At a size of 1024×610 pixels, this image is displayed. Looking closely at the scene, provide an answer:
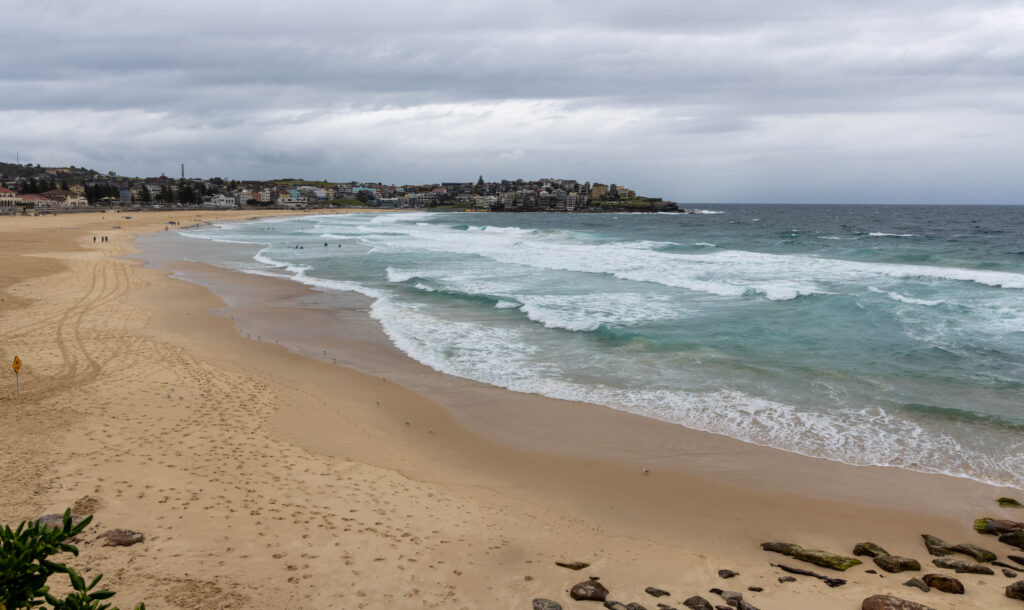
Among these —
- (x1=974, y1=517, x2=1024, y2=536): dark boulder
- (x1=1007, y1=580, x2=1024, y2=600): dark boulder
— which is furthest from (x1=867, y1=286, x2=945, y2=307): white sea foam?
(x1=1007, y1=580, x2=1024, y2=600): dark boulder

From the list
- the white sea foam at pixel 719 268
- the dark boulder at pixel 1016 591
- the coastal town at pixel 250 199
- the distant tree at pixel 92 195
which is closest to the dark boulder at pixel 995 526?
the dark boulder at pixel 1016 591

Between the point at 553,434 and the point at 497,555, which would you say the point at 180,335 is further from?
the point at 497,555

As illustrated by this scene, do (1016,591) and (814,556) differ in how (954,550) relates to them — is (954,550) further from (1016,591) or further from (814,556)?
(814,556)

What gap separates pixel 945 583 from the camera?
610 cm

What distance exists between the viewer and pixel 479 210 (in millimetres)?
166500

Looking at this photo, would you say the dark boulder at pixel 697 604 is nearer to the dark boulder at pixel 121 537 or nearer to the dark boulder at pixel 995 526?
the dark boulder at pixel 995 526

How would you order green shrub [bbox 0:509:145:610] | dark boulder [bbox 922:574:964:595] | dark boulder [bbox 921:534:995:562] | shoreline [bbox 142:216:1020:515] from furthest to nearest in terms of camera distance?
shoreline [bbox 142:216:1020:515] < dark boulder [bbox 921:534:995:562] < dark boulder [bbox 922:574:964:595] < green shrub [bbox 0:509:145:610]

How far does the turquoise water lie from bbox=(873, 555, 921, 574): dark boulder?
2.87 m

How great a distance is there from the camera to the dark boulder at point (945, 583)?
19.8ft

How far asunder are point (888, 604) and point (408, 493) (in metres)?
5.21

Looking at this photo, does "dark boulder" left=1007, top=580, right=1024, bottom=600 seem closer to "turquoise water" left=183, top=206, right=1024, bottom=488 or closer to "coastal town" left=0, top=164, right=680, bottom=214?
"turquoise water" left=183, top=206, right=1024, bottom=488

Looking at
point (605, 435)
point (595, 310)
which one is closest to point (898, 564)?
point (605, 435)

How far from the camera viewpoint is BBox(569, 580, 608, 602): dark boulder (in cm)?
574

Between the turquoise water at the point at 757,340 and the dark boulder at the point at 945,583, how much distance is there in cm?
323
